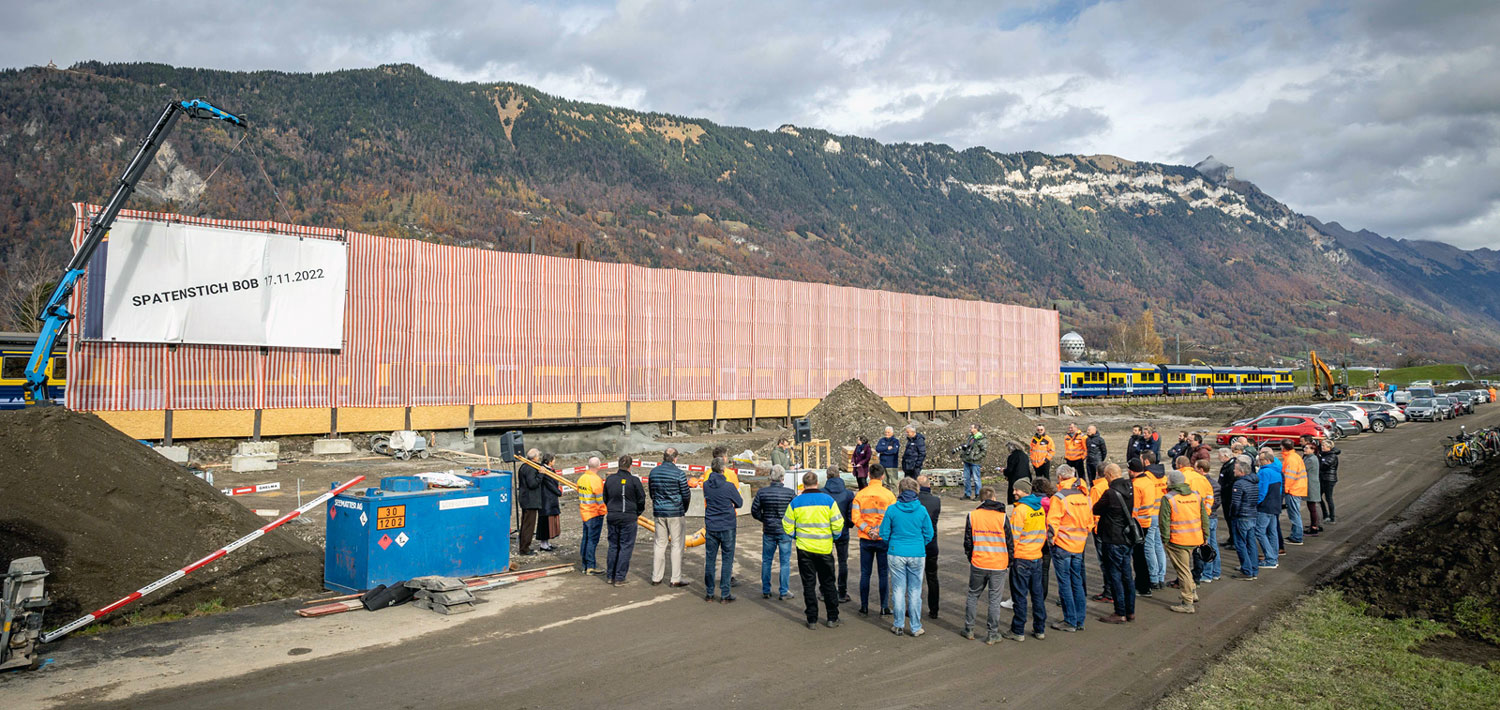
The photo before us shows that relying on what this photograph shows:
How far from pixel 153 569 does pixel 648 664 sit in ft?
20.7

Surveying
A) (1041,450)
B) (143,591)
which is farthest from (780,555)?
(1041,450)

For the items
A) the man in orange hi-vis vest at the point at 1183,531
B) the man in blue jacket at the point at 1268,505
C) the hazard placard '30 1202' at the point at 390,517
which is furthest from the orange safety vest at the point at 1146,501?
the hazard placard '30 1202' at the point at 390,517

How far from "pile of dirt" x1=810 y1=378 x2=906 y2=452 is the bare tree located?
35.0 metres

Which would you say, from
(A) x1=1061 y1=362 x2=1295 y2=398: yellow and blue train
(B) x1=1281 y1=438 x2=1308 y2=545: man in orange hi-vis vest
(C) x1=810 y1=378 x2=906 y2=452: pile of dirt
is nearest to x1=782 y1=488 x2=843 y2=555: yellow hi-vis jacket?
(B) x1=1281 y1=438 x2=1308 y2=545: man in orange hi-vis vest

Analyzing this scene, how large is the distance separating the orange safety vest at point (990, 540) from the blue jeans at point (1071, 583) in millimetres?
857

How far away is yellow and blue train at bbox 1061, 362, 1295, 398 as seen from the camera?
73.4 meters

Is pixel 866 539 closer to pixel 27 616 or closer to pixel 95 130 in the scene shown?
pixel 27 616

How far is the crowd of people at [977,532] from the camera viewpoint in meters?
8.69

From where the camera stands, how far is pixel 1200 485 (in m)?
10.6

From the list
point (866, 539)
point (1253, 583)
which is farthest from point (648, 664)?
point (1253, 583)

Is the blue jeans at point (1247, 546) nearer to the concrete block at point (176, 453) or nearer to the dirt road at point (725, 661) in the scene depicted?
the dirt road at point (725, 661)

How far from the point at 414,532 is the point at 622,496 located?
2688mm

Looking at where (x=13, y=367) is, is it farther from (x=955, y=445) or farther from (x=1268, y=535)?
(x=1268, y=535)

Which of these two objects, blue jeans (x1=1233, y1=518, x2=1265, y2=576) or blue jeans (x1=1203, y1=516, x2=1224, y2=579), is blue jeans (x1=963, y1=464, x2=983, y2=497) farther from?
blue jeans (x1=1233, y1=518, x2=1265, y2=576)
